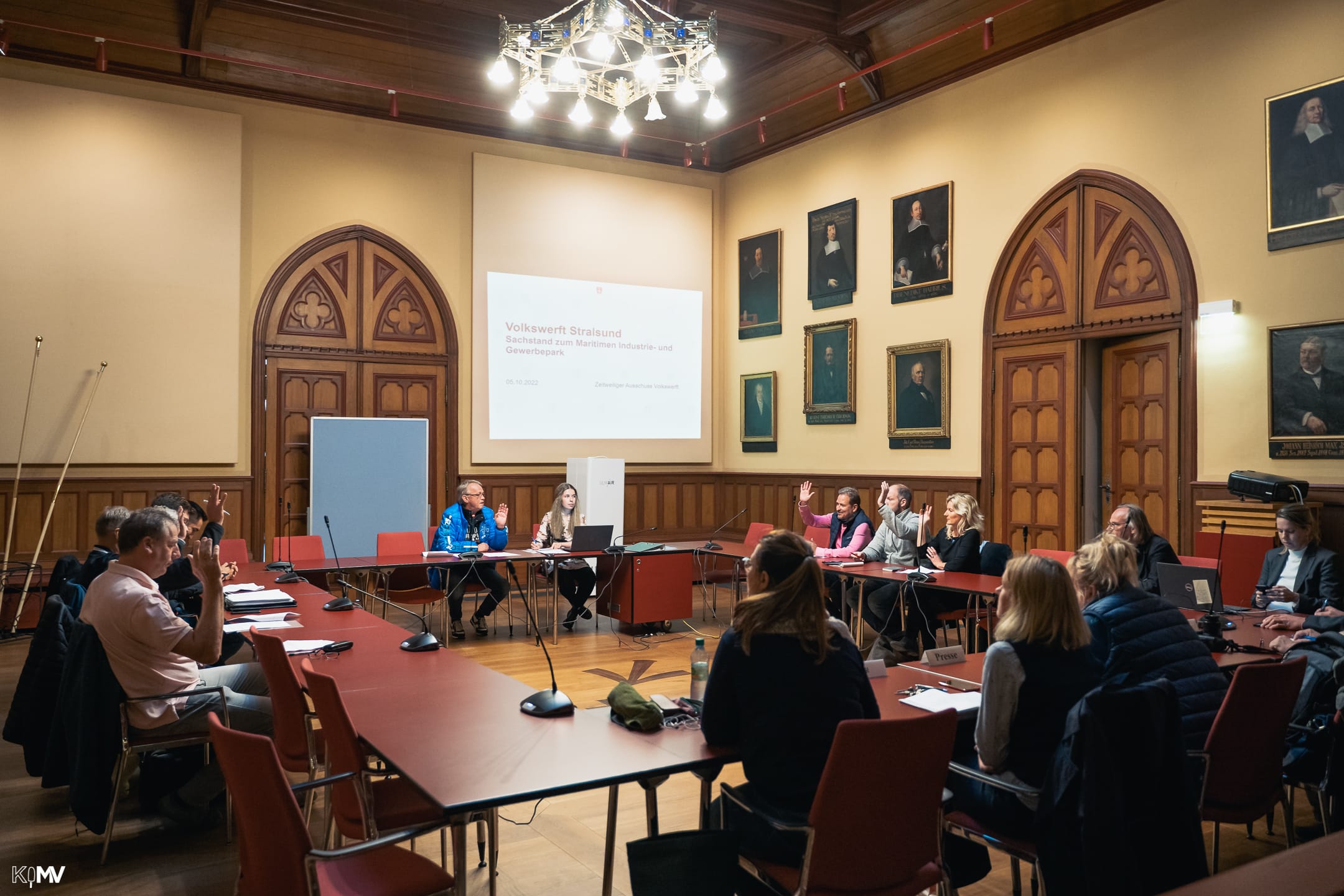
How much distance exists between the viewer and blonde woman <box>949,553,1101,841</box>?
2.71m

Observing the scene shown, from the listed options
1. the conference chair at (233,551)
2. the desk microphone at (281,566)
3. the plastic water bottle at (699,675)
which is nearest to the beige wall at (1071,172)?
the plastic water bottle at (699,675)

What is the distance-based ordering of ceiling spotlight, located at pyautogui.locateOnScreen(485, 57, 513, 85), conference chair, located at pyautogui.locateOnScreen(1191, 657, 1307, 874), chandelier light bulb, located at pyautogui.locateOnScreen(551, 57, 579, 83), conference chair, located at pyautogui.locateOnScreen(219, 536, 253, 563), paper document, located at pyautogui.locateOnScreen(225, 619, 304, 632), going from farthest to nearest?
conference chair, located at pyautogui.locateOnScreen(219, 536, 253, 563)
ceiling spotlight, located at pyautogui.locateOnScreen(485, 57, 513, 85)
chandelier light bulb, located at pyautogui.locateOnScreen(551, 57, 579, 83)
paper document, located at pyautogui.locateOnScreen(225, 619, 304, 632)
conference chair, located at pyautogui.locateOnScreen(1191, 657, 1307, 874)

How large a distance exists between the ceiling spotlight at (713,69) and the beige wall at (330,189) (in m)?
4.85

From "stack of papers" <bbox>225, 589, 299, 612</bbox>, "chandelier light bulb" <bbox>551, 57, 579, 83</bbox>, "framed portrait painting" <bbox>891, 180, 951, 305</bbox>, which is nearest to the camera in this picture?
"stack of papers" <bbox>225, 589, 299, 612</bbox>

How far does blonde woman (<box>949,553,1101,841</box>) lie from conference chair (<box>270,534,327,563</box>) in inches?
225

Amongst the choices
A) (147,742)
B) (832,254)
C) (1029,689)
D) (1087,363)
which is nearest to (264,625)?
(147,742)

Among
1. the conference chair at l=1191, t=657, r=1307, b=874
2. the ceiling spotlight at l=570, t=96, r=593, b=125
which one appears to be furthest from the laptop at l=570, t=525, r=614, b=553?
the conference chair at l=1191, t=657, r=1307, b=874

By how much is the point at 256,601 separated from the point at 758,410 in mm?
7414

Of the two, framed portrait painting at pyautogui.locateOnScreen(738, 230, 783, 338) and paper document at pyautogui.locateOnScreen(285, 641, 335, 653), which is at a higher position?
framed portrait painting at pyautogui.locateOnScreen(738, 230, 783, 338)

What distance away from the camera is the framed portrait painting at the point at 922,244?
935 centimetres

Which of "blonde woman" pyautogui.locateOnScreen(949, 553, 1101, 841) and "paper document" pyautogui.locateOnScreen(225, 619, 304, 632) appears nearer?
"blonde woman" pyautogui.locateOnScreen(949, 553, 1101, 841)

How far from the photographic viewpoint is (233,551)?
6906 millimetres

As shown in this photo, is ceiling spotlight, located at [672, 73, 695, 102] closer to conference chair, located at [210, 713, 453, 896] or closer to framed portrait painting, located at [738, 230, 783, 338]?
framed portrait painting, located at [738, 230, 783, 338]

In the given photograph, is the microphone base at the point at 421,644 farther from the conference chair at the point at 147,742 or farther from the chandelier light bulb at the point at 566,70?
the chandelier light bulb at the point at 566,70
